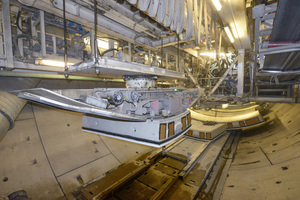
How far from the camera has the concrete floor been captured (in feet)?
8.58

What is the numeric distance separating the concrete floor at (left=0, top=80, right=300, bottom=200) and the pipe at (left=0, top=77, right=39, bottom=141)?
1.75 ft

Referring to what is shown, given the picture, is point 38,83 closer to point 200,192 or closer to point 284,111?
point 200,192

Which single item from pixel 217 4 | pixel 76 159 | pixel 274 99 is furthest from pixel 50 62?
pixel 274 99

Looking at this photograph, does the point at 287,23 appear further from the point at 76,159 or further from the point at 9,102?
the point at 76,159

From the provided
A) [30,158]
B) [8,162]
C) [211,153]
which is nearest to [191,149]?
[211,153]

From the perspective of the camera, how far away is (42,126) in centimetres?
345

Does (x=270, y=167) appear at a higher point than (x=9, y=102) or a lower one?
lower

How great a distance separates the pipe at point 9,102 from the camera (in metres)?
2.03

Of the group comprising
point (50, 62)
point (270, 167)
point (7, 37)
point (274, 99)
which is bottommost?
point (270, 167)

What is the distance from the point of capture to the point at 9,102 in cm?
233

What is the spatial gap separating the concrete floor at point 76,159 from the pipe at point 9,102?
532mm

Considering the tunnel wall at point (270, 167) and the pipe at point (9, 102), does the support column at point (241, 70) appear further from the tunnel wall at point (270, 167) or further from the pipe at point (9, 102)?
the pipe at point (9, 102)

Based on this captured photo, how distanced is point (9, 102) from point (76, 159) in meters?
1.96

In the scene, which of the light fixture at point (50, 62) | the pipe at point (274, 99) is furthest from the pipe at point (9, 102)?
the pipe at point (274, 99)
